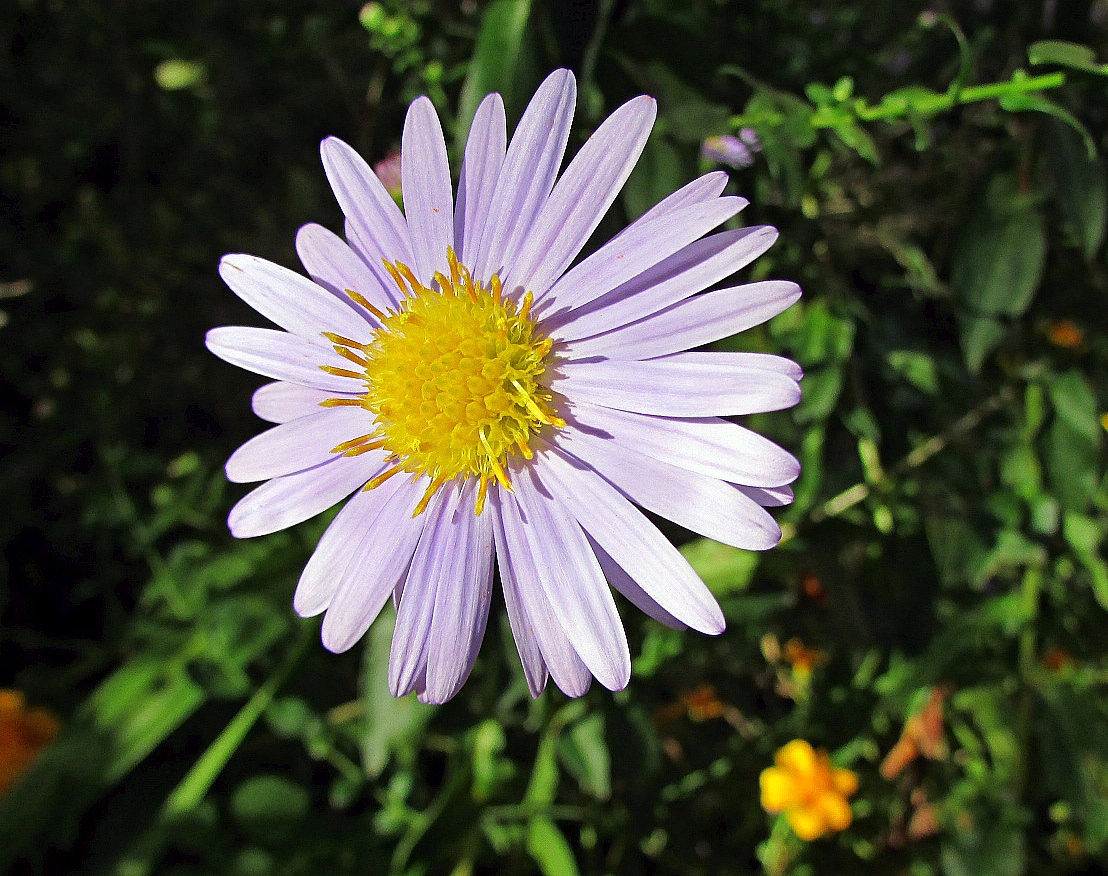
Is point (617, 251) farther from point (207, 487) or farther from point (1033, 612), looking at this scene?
point (207, 487)

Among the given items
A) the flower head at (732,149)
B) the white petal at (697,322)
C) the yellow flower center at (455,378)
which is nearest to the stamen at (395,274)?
the yellow flower center at (455,378)

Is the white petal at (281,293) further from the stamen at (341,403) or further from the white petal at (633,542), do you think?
the white petal at (633,542)

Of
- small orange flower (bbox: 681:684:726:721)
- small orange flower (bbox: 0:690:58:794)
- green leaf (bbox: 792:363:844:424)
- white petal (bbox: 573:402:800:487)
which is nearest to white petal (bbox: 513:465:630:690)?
white petal (bbox: 573:402:800:487)

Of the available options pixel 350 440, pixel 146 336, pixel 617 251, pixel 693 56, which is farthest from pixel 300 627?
pixel 693 56

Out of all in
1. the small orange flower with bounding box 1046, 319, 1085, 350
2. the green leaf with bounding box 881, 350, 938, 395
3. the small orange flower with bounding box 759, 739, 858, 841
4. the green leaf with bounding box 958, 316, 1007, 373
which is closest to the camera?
the green leaf with bounding box 958, 316, 1007, 373

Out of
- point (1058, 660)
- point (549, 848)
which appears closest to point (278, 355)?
point (549, 848)

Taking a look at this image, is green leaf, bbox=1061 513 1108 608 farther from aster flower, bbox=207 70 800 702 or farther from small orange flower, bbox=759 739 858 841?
aster flower, bbox=207 70 800 702

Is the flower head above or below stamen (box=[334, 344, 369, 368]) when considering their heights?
above
